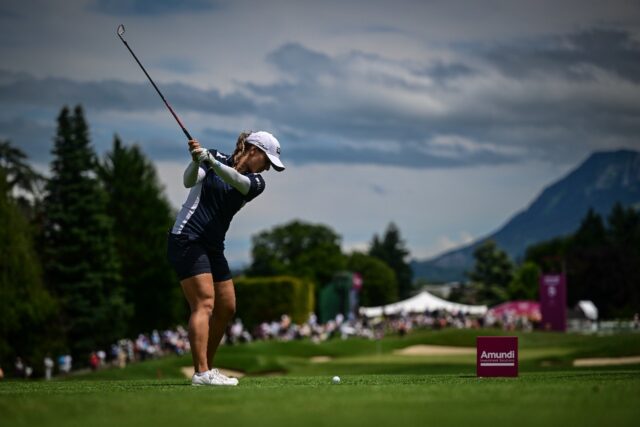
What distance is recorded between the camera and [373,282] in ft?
524

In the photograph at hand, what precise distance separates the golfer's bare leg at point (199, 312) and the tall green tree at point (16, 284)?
1761 inches

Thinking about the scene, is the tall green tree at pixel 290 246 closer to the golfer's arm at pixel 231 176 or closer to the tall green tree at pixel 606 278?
the tall green tree at pixel 606 278

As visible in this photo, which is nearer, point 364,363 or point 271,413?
point 271,413

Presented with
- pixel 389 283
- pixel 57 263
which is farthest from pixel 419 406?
pixel 389 283

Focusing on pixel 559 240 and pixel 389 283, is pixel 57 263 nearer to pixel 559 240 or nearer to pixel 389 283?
pixel 389 283

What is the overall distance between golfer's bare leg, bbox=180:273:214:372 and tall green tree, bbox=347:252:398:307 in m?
148

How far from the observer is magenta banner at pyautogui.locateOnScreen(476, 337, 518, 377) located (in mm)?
12578

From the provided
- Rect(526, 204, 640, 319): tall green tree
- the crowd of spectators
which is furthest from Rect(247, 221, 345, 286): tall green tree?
the crowd of spectators

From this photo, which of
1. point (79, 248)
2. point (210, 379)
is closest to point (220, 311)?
point (210, 379)

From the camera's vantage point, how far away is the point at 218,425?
6.79 m

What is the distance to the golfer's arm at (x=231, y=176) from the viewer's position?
35.8 feet

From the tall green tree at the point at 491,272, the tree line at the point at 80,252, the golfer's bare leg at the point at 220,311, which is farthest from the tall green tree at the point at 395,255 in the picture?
the golfer's bare leg at the point at 220,311

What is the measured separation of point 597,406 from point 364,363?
3935 centimetres

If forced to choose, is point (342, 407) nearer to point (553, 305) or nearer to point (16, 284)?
point (16, 284)
